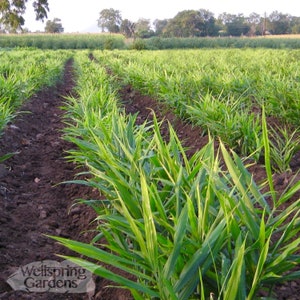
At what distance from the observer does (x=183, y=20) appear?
59.6 meters

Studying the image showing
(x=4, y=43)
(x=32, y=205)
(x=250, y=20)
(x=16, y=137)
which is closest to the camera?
(x=32, y=205)

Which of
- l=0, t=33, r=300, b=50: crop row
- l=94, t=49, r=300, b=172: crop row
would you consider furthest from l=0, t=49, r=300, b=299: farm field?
l=0, t=33, r=300, b=50: crop row

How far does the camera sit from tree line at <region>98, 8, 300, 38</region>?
59375mm

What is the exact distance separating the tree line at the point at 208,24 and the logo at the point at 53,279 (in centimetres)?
5192

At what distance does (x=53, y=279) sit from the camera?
2.02 m

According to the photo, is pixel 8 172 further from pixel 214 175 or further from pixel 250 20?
pixel 250 20

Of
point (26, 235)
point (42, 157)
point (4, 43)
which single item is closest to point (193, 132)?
point (42, 157)

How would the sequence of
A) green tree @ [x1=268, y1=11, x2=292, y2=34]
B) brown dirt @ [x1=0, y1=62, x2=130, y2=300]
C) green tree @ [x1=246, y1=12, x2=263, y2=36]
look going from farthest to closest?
green tree @ [x1=268, y1=11, x2=292, y2=34] → green tree @ [x1=246, y1=12, x2=263, y2=36] → brown dirt @ [x1=0, y1=62, x2=130, y2=300]

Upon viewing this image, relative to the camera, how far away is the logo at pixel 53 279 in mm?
1965

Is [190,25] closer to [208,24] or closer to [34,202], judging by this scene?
[208,24]

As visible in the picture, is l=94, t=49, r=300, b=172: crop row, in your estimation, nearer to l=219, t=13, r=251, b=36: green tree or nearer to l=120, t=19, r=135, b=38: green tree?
l=120, t=19, r=135, b=38: green tree

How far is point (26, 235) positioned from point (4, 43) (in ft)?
124

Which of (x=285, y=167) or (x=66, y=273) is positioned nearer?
(x=66, y=273)

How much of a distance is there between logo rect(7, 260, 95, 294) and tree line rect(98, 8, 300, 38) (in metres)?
51.9
